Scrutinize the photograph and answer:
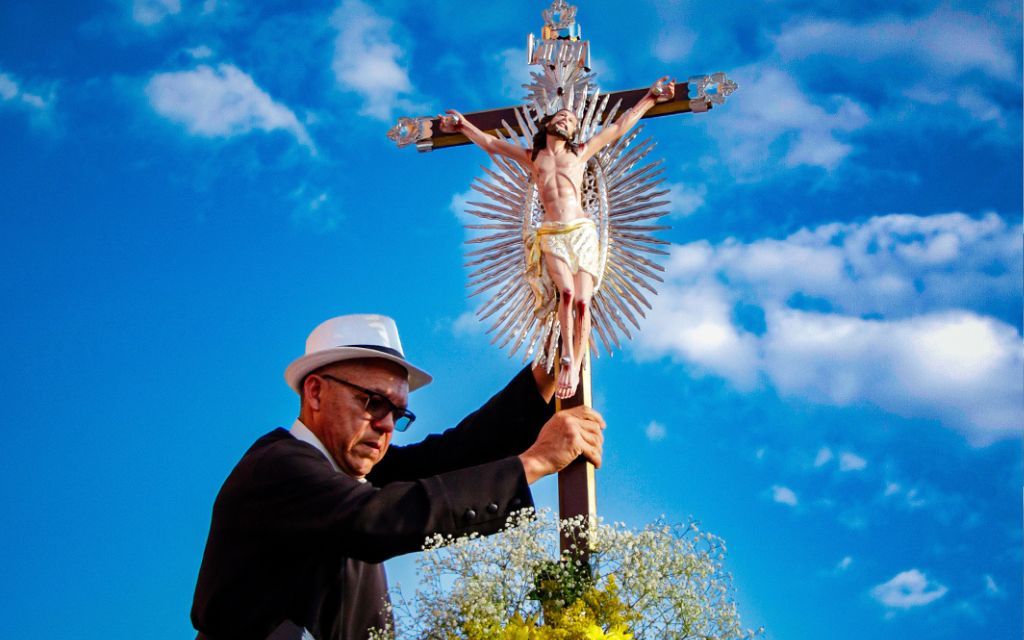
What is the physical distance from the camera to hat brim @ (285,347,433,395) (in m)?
4.52

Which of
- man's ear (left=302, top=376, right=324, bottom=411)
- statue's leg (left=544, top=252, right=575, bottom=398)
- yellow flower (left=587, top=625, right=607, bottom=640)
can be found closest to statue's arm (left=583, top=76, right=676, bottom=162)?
statue's leg (left=544, top=252, right=575, bottom=398)

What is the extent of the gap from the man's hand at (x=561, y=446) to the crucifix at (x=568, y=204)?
93mm

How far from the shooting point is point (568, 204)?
4805 mm

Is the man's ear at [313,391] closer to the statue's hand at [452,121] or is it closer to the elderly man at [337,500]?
the elderly man at [337,500]

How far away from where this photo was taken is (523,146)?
521 cm

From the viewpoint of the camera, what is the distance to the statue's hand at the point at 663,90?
5.17m

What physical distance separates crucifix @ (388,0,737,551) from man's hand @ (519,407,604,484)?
93 mm

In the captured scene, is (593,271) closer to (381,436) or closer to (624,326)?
(624,326)

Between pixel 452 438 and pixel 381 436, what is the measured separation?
0.68 m

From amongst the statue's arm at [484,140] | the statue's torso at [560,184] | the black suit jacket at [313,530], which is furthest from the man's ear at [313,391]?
the statue's arm at [484,140]

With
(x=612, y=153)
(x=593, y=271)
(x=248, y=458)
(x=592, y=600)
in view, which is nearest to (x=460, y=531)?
(x=592, y=600)

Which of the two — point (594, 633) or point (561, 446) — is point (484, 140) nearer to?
point (561, 446)

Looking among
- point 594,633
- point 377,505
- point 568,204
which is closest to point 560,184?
point 568,204

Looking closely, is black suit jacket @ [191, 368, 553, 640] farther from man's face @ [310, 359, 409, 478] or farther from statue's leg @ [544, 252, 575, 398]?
statue's leg @ [544, 252, 575, 398]
